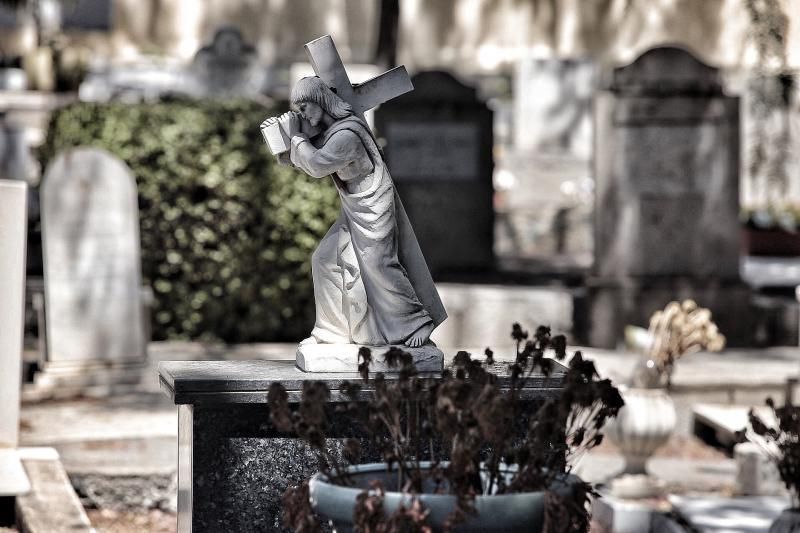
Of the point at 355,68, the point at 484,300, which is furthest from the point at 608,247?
the point at 355,68

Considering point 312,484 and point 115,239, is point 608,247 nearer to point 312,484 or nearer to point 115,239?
point 115,239

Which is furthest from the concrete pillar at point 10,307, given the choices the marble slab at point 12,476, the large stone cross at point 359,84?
the large stone cross at point 359,84

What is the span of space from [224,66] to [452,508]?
438 inches

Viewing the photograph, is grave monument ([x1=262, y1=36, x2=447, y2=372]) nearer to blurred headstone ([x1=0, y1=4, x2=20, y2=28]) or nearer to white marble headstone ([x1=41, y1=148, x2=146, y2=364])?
white marble headstone ([x1=41, y1=148, x2=146, y2=364])

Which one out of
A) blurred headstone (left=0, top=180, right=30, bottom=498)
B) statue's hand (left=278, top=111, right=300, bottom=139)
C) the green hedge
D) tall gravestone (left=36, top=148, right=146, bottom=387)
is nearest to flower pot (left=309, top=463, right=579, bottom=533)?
statue's hand (left=278, top=111, right=300, bottom=139)

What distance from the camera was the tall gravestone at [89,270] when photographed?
953cm

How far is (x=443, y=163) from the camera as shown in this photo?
45.2 ft

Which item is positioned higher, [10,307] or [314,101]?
[314,101]

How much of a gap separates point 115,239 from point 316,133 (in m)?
5.14

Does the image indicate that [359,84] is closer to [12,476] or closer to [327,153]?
[327,153]

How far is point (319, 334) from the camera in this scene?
4.85 metres

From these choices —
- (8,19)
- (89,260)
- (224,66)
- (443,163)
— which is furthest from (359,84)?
(8,19)

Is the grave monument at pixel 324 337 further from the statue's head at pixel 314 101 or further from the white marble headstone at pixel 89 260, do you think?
the white marble headstone at pixel 89 260

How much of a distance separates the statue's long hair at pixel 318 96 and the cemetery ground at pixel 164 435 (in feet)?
8.26
